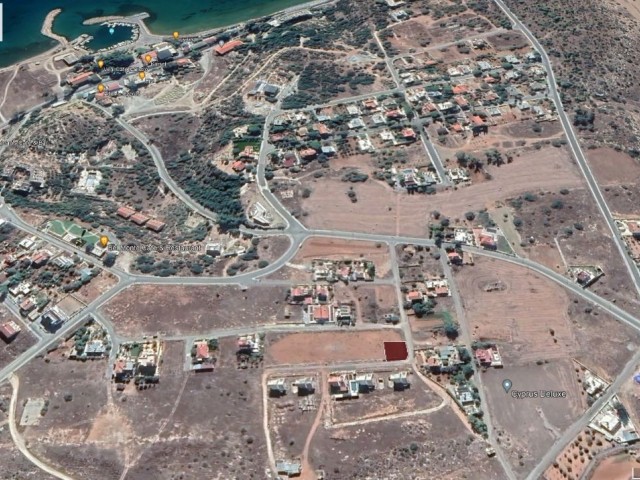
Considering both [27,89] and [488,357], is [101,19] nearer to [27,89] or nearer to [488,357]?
[27,89]

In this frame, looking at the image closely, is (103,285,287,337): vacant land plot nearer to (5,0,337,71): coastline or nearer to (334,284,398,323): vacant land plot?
(334,284,398,323): vacant land plot

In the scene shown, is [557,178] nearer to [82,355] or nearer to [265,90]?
[265,90]

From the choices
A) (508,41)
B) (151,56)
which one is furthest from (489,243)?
(151,56)

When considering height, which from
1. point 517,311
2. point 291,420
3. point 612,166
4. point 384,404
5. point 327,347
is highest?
point 612,166

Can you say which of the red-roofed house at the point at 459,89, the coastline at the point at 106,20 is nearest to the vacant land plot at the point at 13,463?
the red-roofed house at the point at 459,89

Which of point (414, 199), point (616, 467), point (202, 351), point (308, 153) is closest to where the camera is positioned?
point (616, 467)

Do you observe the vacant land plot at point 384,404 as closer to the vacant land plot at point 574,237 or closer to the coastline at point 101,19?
the vacant land plot at point 574,237
